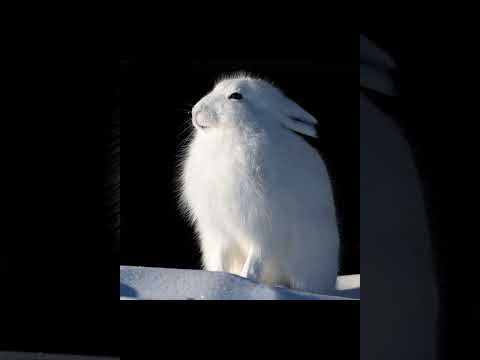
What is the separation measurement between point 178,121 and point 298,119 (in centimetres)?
62

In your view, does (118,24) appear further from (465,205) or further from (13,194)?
(465,205)

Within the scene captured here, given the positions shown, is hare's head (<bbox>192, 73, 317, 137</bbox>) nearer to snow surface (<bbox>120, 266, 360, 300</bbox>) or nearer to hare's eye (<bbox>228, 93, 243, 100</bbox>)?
hare's eye (<bbox>228, 93, 243, 100</bbox>)

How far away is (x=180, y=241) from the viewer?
12.1ft

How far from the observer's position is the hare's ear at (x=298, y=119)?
3488 mm

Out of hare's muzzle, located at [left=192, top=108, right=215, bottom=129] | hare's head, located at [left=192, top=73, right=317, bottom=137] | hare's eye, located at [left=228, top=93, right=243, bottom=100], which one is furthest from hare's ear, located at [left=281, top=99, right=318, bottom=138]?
hare's muzzle, located at [left=192, top=108, right=215, bottom=129]

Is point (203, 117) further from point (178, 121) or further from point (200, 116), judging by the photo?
point (178, 121)

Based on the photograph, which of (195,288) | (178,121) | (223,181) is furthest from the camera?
(178,121)

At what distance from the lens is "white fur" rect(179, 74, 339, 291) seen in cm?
343

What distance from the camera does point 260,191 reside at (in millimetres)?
3418

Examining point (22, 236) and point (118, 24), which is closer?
point (118, 24)

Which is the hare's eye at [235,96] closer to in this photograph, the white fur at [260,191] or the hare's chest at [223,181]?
the white fur at [260,191]

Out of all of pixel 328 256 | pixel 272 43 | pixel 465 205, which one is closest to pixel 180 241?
pixel 328 256

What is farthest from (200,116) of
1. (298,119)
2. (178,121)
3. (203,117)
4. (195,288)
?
(195,288)

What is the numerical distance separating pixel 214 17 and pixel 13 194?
1.38m
